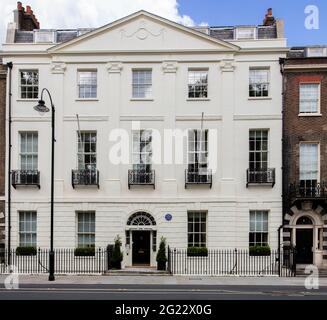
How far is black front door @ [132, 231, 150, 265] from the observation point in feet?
79.8

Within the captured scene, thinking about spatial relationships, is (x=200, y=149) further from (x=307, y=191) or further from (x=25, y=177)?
(x=25, y=177)

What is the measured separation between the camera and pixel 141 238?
80.1ft

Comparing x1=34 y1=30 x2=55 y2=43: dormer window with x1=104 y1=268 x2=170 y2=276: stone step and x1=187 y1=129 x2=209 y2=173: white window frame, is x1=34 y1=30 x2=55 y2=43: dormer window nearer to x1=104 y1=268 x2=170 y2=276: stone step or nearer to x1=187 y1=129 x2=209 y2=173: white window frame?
x1=187 y1=129 x2=209 y2=173: white window frame

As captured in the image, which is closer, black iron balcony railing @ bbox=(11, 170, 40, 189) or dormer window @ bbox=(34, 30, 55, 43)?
black iron balcony railing @ bbox=(11, 170, 40, 189)

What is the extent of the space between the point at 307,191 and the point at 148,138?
30.5 feet

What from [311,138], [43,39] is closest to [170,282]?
[311,138]

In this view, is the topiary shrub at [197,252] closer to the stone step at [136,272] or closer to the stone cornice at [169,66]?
the stone step at [136,272]

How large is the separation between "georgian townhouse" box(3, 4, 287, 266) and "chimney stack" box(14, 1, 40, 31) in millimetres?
2681

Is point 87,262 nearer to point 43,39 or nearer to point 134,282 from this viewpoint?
point 134,282

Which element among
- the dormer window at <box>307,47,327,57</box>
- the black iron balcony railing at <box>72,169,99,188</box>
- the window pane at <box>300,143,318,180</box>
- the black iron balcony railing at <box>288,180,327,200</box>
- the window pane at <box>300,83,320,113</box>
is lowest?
the black iron balcony railing at <box>288,180,327,200</box>

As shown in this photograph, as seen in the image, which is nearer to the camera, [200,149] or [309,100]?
[309,100]

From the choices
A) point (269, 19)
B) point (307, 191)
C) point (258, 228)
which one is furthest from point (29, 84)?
point (307, 191)

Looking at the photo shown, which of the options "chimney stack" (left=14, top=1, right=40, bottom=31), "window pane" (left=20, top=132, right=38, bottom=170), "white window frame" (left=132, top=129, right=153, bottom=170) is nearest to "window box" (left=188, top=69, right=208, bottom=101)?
"white window frame" (left=132, top=129, right=153, bottom=170)

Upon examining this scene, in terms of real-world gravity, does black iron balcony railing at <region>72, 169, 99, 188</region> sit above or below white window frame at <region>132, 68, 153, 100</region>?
below
